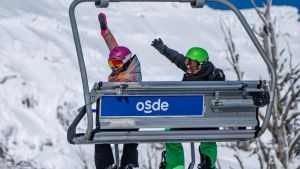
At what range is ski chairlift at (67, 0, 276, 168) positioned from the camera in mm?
6156

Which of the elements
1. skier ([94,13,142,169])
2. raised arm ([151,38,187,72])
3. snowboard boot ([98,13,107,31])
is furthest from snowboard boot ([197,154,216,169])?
snowboard boot ([98,13,107,31])

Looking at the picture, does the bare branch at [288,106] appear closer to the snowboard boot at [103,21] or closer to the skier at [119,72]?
the snowboard boot at [103,21]

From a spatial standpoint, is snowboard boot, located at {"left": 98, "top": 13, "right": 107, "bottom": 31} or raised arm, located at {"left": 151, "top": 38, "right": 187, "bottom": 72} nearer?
raised arm, located at {"left": 151, "top": 38, "right": 187, "bottom": 72}

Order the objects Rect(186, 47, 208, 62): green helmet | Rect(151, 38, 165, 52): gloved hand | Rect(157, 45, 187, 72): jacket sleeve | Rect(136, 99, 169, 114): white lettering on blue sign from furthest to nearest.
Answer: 1. Rect(151, 38, 165, 52): gloved hand
2. Rect(157, 45, 187, 72): jacket sleeve
3. Rect(186, 47, 208, 62): green helmet
4. Rect(136, 99, 169, 114): white lettering on blue sign

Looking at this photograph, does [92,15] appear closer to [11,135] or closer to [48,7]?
[48,7]

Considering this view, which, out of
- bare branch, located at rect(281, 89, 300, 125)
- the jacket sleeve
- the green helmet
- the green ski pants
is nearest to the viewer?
the green helmet

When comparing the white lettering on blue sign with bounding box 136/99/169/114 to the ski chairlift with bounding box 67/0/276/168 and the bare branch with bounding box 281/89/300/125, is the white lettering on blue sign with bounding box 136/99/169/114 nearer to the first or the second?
the ski chairlift with bounding box 67/0/276/168

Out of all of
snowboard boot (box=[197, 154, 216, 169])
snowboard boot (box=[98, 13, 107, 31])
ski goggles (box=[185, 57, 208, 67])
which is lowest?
snowboard boot (box=[197, 154, 216, 169])

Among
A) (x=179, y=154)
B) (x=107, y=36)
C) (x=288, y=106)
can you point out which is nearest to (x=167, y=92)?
(x=179, y=154)

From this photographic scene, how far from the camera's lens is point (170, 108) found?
629 centimetres

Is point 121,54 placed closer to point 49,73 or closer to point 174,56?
point 174,56

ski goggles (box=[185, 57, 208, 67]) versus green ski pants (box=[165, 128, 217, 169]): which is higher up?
ski goggles (box=[185, 57, 208, 67])

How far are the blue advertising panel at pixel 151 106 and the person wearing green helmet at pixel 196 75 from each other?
0.51 m

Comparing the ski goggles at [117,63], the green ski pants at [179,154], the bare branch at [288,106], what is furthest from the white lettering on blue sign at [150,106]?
the bare branch at [288,106]
